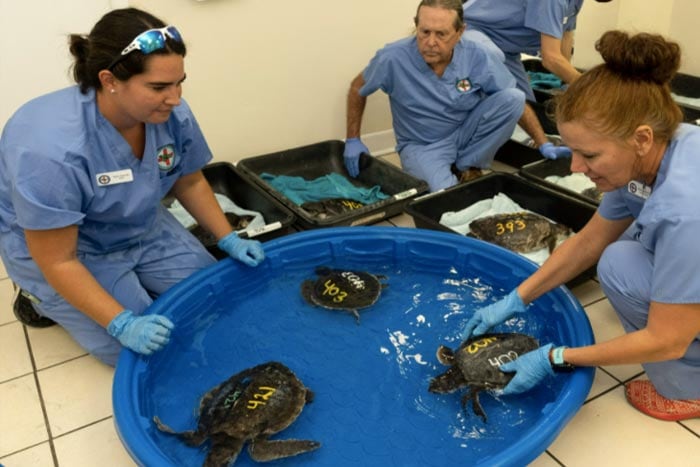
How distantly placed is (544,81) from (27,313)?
298 cm

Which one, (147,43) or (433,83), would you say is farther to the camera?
(433,83)

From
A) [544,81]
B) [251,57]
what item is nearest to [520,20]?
[544,81]

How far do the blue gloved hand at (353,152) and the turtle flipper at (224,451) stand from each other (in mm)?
1617

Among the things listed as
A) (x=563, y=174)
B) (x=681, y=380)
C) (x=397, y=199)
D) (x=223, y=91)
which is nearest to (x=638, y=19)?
(x=563, y=174)

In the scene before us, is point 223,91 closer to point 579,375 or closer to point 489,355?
point 489,355

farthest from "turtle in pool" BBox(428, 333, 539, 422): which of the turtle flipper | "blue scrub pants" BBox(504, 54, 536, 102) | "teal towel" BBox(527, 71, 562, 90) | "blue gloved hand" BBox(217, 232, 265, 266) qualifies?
"teal towel" BBox(527, 71, 562, 90)

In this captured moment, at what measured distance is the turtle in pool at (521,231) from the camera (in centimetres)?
210

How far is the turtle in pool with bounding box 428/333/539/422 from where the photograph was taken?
145 cm

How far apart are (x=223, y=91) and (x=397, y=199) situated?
0.94m

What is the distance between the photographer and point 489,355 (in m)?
1.49

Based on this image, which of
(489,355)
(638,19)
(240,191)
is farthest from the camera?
(638,19)

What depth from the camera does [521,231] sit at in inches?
83.0

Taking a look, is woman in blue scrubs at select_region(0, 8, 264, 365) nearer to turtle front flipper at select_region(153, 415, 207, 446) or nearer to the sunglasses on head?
the sunglasses on head

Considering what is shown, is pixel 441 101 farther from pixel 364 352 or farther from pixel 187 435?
pixel 187 435
